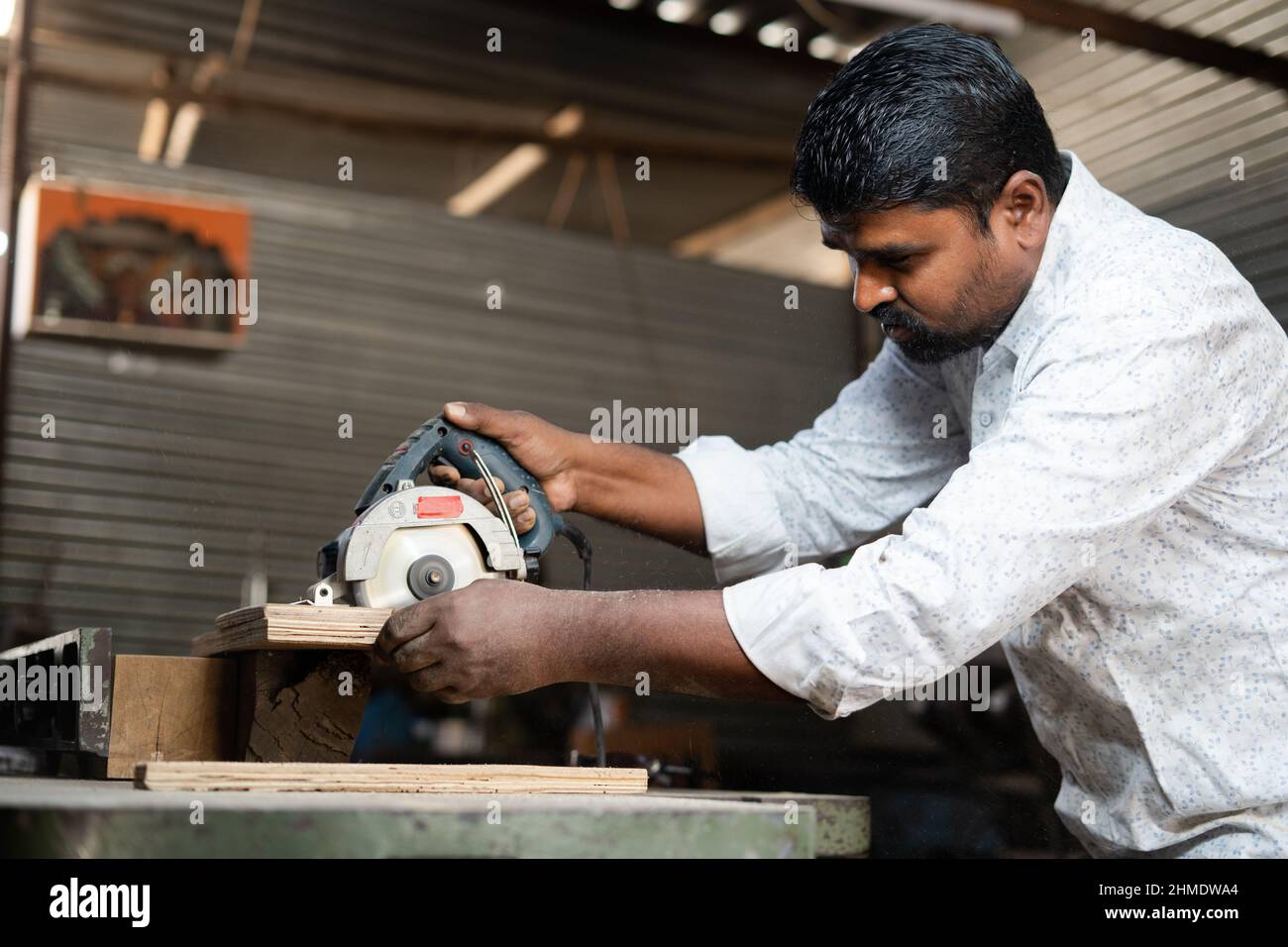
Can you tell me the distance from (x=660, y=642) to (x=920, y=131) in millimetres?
740

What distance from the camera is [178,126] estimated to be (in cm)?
549

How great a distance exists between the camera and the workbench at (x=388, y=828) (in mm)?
864

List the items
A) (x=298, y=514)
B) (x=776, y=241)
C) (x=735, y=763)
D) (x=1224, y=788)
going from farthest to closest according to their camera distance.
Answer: (x=776, y=241) < (x=298, y=514) < (x=735, y=763) < (x=1224, y=788)

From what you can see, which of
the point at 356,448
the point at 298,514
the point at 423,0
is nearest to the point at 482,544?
the point at 298,514

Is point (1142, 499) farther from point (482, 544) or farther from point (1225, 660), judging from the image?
point (482, 544)

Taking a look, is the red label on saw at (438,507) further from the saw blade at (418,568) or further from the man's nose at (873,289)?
the man's nose at (873,289)

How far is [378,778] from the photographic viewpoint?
134cm

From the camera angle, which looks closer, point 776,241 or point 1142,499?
point 1142,499

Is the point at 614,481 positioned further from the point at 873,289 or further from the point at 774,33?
the point at 774,33

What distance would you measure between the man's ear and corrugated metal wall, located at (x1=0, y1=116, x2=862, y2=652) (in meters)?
0.68

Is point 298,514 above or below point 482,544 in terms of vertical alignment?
above

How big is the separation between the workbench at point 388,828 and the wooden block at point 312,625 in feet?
1.47

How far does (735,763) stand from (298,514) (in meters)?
2.04
